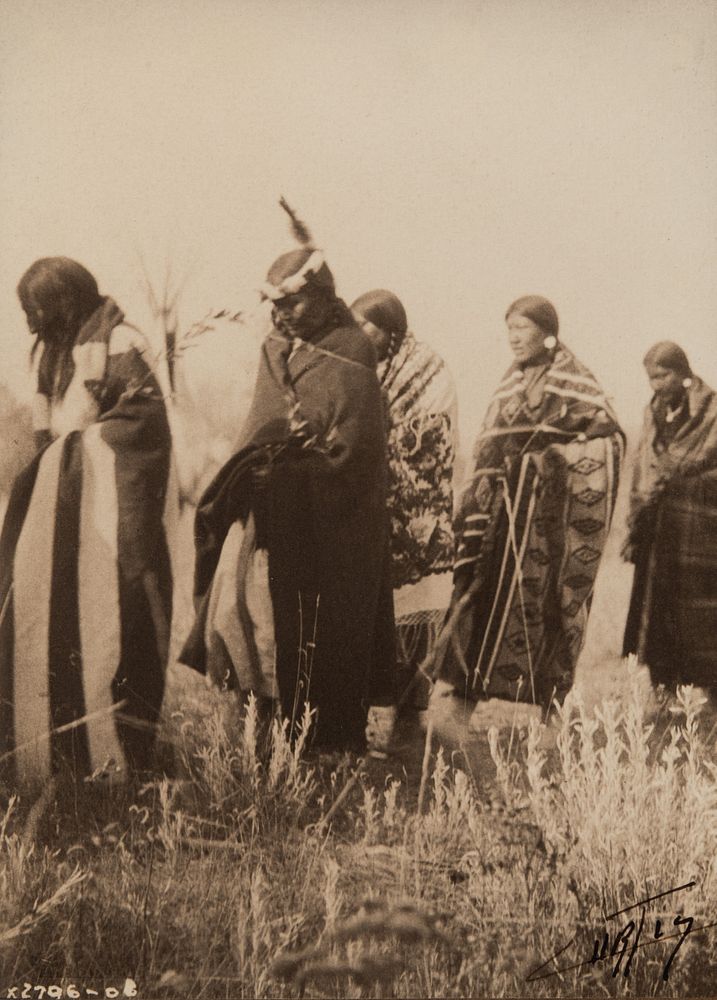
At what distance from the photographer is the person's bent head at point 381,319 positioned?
3.49 meters

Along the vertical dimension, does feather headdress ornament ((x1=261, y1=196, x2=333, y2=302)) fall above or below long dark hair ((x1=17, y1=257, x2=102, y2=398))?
above

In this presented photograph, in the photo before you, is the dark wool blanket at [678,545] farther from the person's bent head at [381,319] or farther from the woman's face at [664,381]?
the person's bent head at [381,319]

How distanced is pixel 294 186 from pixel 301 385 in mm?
629

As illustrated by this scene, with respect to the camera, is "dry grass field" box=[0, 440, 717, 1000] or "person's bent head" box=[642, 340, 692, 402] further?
"person's bent head" box=[642, 340, 692, 402]

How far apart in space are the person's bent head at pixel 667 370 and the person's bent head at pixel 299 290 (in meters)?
1.04

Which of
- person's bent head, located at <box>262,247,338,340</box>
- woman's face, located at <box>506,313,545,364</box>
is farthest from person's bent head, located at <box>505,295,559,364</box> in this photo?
person's bent head, located at <box>262,247,338,340</box>

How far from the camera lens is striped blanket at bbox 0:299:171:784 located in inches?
133

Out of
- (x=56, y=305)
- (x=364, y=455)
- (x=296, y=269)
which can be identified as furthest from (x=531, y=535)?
(x=56, y=305)

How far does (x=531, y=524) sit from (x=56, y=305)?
163 cm

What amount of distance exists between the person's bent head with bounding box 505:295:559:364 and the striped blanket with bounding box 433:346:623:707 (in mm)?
46
